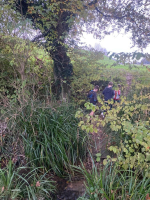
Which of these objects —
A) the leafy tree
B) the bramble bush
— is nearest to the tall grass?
the bramble bush

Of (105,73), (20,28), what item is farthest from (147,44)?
(20,28)

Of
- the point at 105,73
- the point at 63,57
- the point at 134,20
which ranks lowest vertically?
the point at 105,73

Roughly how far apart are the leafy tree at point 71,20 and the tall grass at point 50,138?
5.97 ft

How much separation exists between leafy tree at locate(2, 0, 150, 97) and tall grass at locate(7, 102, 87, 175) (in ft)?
5.97

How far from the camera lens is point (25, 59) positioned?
3619 mm

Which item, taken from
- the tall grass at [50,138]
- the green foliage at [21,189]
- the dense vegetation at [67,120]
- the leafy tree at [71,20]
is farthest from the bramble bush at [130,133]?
the leafy tree at [71,20]

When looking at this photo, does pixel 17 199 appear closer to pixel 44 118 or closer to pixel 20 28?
pixel 44 118

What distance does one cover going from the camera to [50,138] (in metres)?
2.90

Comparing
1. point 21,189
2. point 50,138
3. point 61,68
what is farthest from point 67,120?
point 61,68

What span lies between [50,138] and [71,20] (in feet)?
13.6

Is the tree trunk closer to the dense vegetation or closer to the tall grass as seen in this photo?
the dense vegetation

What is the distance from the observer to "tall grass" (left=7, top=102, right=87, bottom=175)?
9.05ft

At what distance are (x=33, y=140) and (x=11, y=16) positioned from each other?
11.8 ft

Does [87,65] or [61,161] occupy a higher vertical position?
[87,65]
